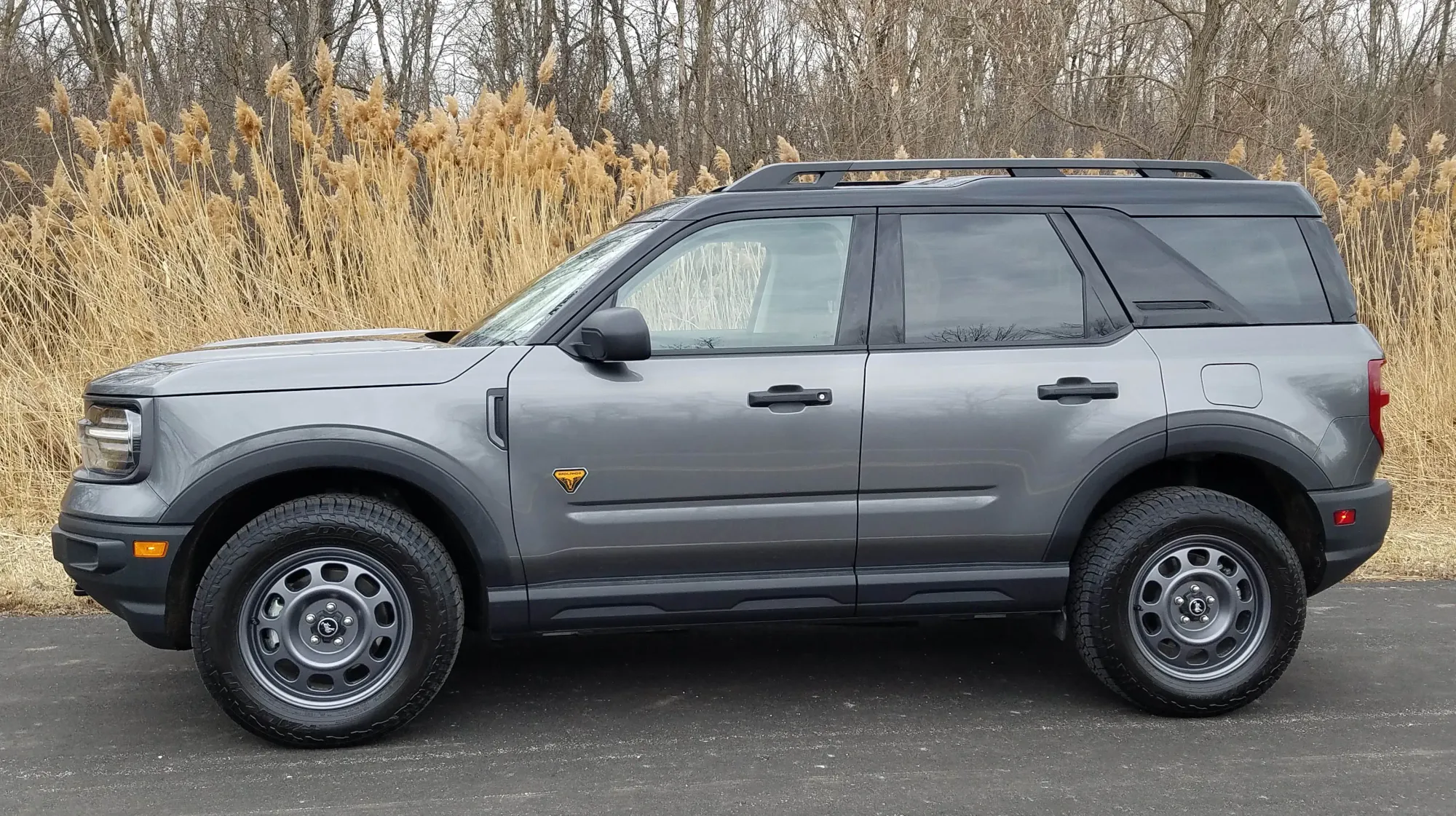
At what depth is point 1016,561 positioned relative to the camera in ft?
15.5

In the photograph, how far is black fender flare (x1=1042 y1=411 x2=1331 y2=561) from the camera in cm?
468

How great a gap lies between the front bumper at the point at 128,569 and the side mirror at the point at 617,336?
1413 millimetres

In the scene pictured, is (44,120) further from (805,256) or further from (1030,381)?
(1030,381)

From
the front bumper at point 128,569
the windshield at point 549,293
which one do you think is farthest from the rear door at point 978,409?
the front bumper at point 128,569

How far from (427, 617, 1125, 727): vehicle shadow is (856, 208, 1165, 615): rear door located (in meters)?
0.50

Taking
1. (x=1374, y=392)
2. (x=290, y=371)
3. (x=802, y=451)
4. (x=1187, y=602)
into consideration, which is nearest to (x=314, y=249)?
(x=290, y=371)

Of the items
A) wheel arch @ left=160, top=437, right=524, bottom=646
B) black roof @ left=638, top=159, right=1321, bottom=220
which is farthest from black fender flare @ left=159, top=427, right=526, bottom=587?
black roof @ left=638, top=159, right=1321, bottom=220

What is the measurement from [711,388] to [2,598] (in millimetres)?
4076

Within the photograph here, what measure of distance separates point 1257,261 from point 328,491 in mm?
3397

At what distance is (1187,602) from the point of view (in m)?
4.77

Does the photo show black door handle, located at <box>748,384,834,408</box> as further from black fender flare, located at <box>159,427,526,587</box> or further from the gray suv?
black fender flare, located at <box>159,427,526,587</box>

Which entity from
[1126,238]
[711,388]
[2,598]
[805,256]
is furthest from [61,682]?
[1126,238]

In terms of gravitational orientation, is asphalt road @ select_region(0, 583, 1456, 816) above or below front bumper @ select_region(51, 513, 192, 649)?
below

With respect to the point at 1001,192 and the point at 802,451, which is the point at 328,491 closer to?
the point at 802,451
